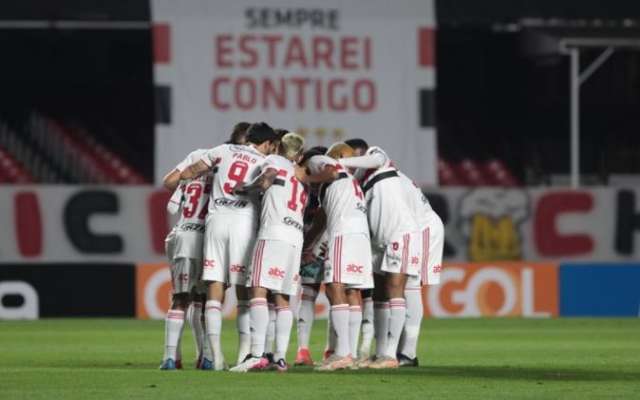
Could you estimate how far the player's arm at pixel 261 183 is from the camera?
13405 mm

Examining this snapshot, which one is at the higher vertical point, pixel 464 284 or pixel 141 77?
pixel 141 77

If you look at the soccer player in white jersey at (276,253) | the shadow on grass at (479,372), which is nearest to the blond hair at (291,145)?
the soccer player in white jersey at (276,253)

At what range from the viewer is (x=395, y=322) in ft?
47.1

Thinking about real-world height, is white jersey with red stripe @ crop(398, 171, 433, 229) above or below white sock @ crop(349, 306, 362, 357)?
above

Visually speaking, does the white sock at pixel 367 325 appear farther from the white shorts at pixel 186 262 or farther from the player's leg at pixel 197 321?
the white shorts at pixel 186 262

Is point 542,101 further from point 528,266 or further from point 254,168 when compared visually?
point 254,168

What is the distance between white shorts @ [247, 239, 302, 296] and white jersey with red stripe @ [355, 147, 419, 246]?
1.10 meters

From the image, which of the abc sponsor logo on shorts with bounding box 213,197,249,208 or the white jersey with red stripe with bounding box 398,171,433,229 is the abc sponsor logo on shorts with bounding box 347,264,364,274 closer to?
the abc sponsor logo on shorts with bounding box 213,197,249,208

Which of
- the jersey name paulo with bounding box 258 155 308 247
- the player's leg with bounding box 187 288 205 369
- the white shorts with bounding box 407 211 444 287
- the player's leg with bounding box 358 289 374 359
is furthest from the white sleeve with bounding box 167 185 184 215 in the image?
the white shorts with bounding box 407 211 444 287

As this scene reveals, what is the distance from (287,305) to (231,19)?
13.2m

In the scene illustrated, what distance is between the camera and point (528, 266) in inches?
990

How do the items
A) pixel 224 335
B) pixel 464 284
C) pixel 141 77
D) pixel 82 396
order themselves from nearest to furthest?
1. pixel 82 396
2. pixel 224 335
3. pixel 464 284
4. pixel 141 77

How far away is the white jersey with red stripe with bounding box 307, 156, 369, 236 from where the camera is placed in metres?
13.9

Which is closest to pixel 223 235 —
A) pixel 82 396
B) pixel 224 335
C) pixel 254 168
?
pixel 254 168
